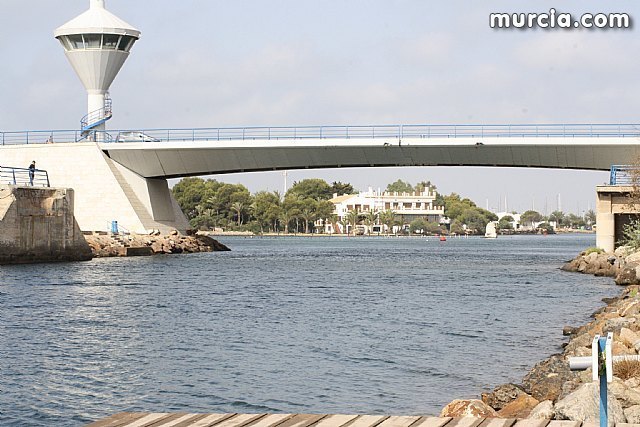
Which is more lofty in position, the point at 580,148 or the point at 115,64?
the point at 115,64

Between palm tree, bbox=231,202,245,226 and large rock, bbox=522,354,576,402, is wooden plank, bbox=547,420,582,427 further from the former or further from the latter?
palm tree, bbox=231,202,245,226

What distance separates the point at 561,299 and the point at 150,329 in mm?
16500

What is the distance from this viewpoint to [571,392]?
13.9 meters

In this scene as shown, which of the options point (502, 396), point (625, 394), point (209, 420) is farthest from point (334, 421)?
point (502, 396)

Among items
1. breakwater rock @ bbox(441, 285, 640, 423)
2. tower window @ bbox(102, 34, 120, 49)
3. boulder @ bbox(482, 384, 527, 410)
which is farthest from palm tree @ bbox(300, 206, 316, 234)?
boulder @ bbox(482, 384, 527, 410)

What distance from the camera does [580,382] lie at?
14.9m

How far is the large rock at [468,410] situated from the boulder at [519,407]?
0.62 meters

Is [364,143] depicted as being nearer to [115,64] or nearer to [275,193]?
[115,64]

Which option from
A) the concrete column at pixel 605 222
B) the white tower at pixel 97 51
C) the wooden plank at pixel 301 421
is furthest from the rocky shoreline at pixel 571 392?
the white tower at pixel 97 51

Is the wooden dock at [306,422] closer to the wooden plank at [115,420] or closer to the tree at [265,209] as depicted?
the wooden plank at [115,420]

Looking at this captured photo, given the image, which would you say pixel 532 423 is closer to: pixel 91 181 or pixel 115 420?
pixel 115 420

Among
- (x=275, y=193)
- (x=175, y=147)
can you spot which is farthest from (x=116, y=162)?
(x=275, y=193)

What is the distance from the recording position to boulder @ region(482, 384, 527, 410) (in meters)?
15.2

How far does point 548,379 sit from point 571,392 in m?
2.51
